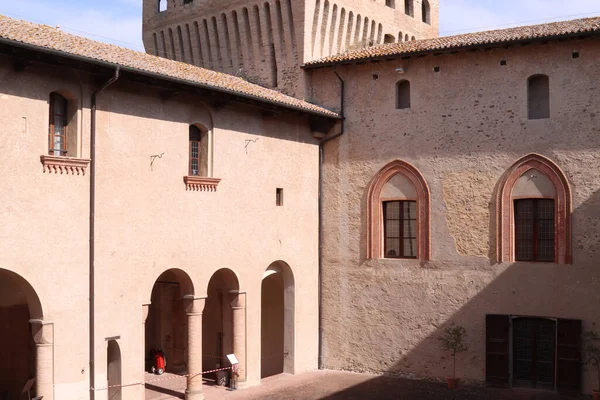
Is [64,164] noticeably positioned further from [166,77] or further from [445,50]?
[445,50]

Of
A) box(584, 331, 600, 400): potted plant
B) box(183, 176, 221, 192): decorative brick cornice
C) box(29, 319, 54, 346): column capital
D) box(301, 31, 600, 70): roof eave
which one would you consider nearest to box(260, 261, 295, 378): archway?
box(183, 176, 221, 192): decorative brick cornice

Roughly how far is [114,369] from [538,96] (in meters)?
12.7

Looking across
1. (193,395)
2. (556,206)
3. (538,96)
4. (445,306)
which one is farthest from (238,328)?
(538,96)

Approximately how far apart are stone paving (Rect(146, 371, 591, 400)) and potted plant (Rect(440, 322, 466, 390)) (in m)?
0.29

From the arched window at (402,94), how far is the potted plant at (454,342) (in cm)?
634

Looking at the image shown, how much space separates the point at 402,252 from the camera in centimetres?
2106

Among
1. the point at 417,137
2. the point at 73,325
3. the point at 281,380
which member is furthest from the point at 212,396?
the point at 417,137

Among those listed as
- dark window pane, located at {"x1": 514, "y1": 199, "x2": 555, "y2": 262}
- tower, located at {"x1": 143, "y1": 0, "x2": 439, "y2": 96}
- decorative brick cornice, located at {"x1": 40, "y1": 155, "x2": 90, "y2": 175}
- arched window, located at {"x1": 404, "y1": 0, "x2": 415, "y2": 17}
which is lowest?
dark window pane, located at {"x1": 514, "y1": 199, "x2": 555, "y2": 262}

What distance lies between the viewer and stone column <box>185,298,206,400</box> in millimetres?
17688

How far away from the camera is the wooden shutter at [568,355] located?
→ 18547mm

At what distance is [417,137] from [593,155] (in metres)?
4.68

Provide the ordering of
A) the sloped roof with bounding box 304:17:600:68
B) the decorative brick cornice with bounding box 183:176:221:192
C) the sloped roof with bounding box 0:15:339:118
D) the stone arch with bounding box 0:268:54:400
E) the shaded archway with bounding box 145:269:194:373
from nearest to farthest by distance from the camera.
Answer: the sloped roof with bounding box 0:15:339:118 → the decorative brick cornice with bounding box 183:176:221:192 → the stone arch with bounding box 0:268:54:400 → the sloped roof with bounding box 304:17:600:68 → the shaded archway with bounding box 145:269:194:373

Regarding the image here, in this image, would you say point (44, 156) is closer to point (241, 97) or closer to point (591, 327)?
point (241, 97)

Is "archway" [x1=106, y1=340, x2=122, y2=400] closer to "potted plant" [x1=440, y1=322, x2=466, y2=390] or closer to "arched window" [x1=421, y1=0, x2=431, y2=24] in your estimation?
"potted plant" [x1=440, y1=322, x2=466, y2=390]
